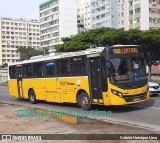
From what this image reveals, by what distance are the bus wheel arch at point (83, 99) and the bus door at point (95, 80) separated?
437 millimetres

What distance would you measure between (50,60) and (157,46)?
23440 millimetres

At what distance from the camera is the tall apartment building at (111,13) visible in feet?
300

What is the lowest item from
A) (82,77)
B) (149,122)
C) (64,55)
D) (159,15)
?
(149,122)

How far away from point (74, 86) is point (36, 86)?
A: 4.19 metres

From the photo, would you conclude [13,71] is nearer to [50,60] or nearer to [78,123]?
[50,60]

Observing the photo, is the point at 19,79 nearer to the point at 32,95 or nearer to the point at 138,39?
the point at 32,95

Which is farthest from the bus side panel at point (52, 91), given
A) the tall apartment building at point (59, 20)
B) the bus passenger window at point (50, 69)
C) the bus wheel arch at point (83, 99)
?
the tall apartment building at point (59, 20)

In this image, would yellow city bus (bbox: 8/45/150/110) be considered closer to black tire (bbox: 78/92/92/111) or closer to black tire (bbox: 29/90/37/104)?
black tire (bbox: 78/92/92/111)

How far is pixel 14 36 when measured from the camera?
498 feet

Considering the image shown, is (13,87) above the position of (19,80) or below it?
below

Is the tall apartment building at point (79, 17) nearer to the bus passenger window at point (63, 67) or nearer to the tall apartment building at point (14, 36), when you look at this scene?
the tall apartment building at point (14, 36)

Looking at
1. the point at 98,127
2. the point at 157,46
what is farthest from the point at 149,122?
the point at 157,46

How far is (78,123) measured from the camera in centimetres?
1110

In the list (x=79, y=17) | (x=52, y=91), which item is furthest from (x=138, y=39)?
(x=79, y=17)
